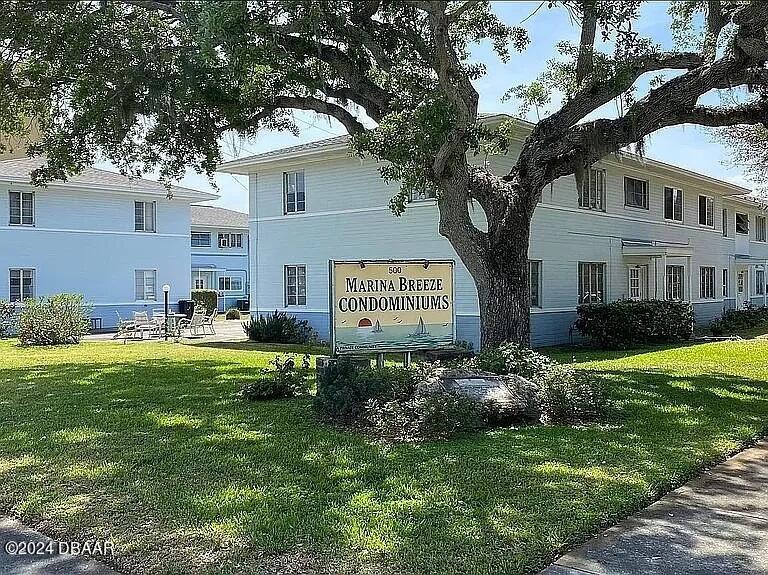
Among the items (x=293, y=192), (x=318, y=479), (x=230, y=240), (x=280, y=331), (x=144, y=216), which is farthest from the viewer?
(x=230, y=240)

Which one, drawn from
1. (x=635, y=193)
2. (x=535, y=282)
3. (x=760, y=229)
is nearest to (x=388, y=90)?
(x=535, y=282)

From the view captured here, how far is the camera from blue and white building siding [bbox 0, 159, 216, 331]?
28672 millimetres

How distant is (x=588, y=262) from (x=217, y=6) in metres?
18.4

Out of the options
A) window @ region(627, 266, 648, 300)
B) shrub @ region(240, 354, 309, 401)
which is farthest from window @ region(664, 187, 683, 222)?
shrub @ region(240, 354, 309, 401)

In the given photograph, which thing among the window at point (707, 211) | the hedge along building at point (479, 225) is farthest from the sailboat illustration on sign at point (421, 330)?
the window at point (707, 211)

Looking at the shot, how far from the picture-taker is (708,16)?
27.7ft

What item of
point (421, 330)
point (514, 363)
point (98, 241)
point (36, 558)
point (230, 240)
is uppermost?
point (230, 240)

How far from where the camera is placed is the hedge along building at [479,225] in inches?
822

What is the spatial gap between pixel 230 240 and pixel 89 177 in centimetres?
1898

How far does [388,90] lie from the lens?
39.4ft

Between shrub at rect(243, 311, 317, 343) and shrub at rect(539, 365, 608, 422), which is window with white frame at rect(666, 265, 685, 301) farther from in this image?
shrub at rect(539, 365, 608, 422)

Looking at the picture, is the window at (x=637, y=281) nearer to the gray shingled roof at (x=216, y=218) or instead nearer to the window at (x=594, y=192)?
the window at (x=594, y=192)

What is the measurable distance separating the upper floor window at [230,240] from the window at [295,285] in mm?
26062

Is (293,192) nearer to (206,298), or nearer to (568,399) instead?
(568,399)
